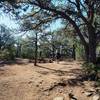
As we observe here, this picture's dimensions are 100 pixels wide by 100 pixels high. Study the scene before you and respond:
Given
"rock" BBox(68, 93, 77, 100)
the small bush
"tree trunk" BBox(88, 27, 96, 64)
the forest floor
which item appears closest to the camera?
"rock" BBox(68, 93, 77, 100)

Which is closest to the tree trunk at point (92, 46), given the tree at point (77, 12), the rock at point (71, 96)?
the tree at point (77, 12)

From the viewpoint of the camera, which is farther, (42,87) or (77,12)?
(77,12)

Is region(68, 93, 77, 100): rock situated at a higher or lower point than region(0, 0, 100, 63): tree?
lower

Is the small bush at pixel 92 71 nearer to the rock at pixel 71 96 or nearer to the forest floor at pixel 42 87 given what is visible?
the forest floor at pixel 42 87

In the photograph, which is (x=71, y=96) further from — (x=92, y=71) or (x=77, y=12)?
(x=77, y=12)

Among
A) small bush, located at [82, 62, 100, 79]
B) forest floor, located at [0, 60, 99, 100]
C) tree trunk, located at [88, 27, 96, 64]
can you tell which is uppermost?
tree trunk, located at [88, 27, 96, 64]

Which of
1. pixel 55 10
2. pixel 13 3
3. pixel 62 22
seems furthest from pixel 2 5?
pixel 62 22

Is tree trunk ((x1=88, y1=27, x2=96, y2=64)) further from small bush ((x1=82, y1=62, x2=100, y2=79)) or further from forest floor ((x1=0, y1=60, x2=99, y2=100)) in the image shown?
forest floor ((x1=0, y1=60, x2=99, y2=100))

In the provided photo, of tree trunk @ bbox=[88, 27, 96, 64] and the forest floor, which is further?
tree trunk @ bbox=[88, 27, 96, 64]

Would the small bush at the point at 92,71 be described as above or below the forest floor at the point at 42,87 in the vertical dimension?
above

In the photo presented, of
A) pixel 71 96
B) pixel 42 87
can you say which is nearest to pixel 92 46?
pixel 42 87

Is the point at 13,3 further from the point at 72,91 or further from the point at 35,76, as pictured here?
the point at 72,91

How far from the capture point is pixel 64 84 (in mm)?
14875

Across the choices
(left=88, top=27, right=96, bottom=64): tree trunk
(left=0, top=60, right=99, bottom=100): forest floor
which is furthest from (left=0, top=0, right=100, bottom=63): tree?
(left=0, top=60, right=99, bottom=100): forest floor
